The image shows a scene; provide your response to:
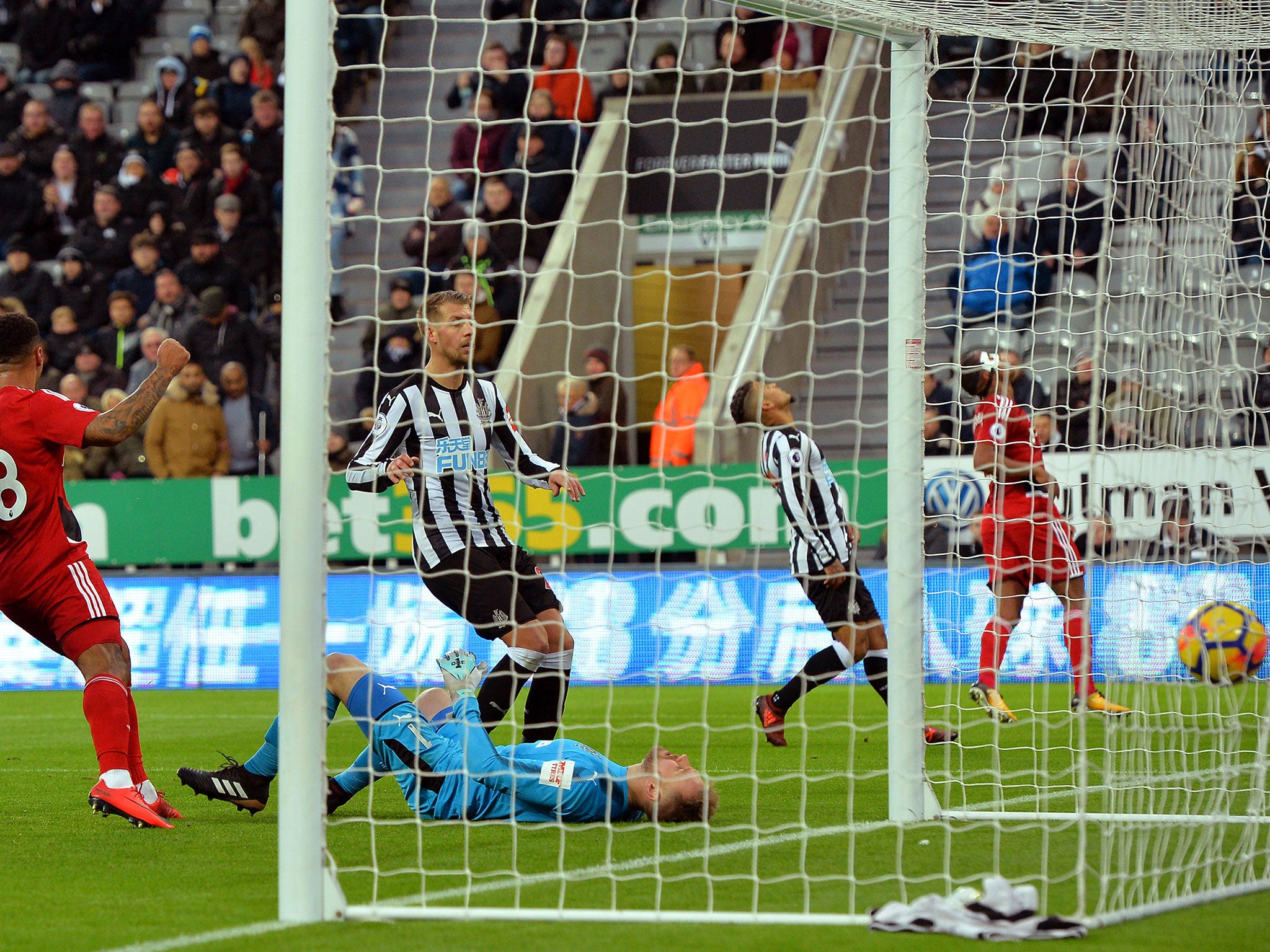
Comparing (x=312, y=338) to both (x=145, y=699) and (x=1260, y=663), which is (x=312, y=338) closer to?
(x=1260, y=663)

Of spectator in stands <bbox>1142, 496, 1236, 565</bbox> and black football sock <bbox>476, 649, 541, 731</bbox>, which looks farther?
black football sock <bbox>476, 649, 541, 731</bbox>

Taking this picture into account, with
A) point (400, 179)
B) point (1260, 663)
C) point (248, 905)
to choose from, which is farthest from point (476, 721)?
point (400, 179)

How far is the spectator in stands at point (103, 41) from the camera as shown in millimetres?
16734

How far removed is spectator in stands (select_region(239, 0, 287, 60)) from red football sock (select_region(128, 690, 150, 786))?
11.6m

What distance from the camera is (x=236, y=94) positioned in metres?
15.6

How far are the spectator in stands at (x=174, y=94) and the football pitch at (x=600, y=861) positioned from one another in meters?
9.56

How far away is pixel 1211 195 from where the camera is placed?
18.2 ft

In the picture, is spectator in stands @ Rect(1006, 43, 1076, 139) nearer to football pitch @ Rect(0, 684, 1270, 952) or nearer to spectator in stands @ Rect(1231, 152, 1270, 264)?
spectator in stands @ Rect(1231, 152, 1270, 264)

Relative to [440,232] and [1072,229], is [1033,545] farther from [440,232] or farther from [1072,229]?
[440,232]

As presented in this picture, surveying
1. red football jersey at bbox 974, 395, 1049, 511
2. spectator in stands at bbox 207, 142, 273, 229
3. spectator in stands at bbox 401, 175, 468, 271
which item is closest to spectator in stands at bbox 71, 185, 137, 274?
spectator in stands at bbox 207, 142, 273, 229

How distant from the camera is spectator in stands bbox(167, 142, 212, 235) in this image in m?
14.8

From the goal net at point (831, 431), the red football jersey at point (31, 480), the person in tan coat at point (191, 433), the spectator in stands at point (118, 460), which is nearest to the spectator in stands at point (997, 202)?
the goal net at point (831, 431)

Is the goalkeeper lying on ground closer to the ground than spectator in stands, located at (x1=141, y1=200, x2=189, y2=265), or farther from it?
closer to the ground

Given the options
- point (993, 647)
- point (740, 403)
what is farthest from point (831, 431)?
point (740, 403)
